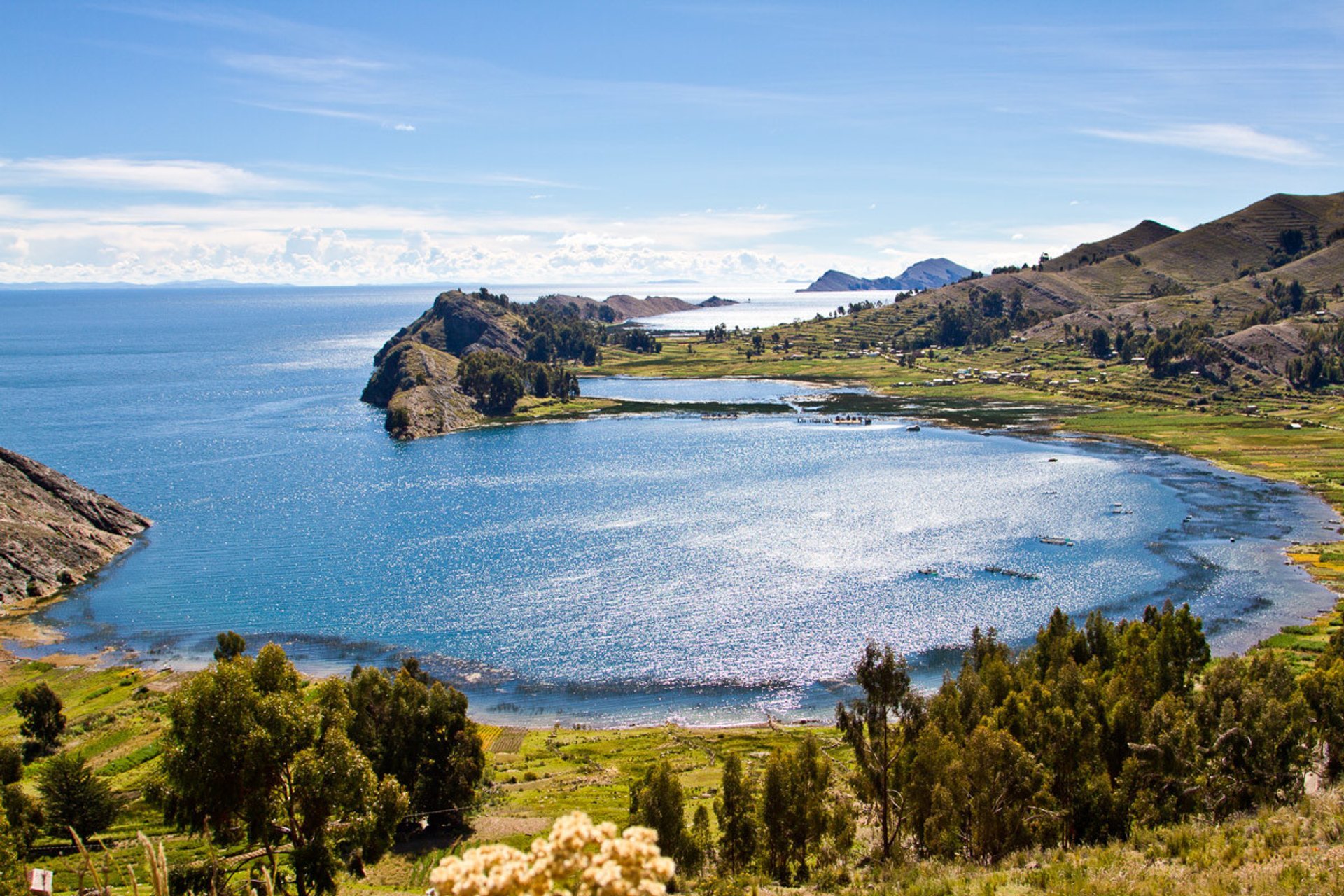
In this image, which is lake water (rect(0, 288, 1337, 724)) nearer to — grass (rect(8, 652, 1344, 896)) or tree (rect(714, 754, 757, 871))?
grass (rect(8, 652, 1344, 896))

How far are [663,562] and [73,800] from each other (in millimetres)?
70287

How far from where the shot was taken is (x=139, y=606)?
329 ft

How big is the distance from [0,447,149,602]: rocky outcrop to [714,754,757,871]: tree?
99.2m

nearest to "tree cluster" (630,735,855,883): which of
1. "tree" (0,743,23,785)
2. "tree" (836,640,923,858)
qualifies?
"tree" (836,640,923,858)

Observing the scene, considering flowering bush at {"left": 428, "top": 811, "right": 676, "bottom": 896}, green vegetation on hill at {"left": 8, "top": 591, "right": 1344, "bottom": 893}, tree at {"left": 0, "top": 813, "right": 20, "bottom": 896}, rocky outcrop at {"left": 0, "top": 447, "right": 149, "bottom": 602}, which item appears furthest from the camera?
rocky outcrop at {"left": 0, "top": 447, "right": 149, "bottom": 602}

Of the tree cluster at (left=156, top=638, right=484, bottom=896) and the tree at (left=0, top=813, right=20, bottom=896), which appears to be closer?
the tree at (left=0, top=813, right=20, bottom=896)

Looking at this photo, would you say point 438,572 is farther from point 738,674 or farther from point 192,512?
point 192,512

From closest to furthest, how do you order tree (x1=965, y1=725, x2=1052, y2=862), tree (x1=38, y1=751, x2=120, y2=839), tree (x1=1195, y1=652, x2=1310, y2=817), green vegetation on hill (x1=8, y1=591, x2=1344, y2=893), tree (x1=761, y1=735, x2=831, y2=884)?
1. green vegetation on hill (x1=8, y1=591, x2=1344, y2=893)
2. tree (x1=965, y1=725, x2=1052, y2=862)
3. tree (x1=1195, y1=652, x2=1310, y2=817)
4. tree (x1=761, y1=735, x2=831, y2=884)
5. tree (x1=38, y1=751, x2=120, y2=839)

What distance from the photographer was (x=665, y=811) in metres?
42.1

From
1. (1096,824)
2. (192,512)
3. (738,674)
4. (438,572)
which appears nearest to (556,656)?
(738,674)

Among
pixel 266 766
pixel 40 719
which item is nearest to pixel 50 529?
pixel 40 719

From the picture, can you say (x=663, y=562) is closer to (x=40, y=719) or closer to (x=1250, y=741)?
(x=40, y=719)

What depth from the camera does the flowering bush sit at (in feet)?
29.3

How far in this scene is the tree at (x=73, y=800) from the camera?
5097 centimetres
